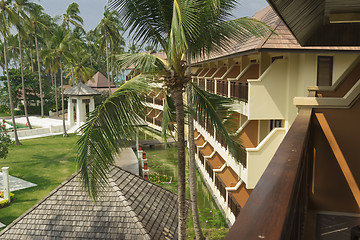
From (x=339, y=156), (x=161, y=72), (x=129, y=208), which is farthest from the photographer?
(x=129, y=208)

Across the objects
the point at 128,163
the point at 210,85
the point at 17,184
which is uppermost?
the point at 210,85

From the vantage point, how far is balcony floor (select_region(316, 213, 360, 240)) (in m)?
4.04

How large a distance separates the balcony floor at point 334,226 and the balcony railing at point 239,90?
10164 millimetres

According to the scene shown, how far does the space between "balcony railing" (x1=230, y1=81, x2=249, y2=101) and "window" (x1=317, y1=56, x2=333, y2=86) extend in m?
2.91

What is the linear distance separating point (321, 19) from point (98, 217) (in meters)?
8.65

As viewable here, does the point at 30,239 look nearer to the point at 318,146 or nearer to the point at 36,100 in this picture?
the point at 318,146

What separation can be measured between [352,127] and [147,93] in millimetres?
5367

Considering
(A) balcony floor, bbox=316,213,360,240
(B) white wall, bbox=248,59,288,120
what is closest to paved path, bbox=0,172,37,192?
(B) white wall, bbox=248,59,288,120

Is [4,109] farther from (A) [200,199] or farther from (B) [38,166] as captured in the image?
(A) [200,199]

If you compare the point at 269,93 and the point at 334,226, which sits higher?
the point at 269,93

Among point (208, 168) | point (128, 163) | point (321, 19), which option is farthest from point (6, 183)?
point (321, 19)

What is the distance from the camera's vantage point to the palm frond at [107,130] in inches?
299

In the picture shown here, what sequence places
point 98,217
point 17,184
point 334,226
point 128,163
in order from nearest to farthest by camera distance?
point 334,226 → point 98,217 → point 128,163 → point 17,184

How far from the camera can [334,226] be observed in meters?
4.30
